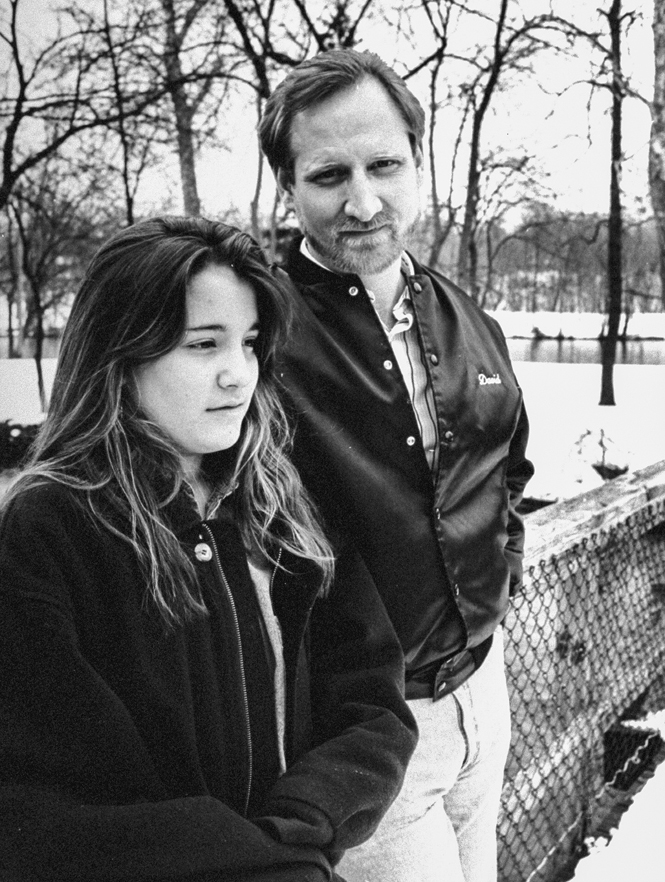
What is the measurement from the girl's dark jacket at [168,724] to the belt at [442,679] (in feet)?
1.05

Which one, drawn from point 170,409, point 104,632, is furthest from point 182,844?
Answer: point 170,409

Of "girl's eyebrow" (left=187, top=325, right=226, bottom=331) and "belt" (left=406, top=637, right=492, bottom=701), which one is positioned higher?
"girl's eyebrow" (left=187, top=325, right=226, bottom=331)

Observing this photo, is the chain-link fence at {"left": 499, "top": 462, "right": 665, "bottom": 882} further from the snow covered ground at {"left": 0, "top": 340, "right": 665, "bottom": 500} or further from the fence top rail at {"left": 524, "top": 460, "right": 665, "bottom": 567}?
the snow covered ground at {"left": 0, "top": 340, "right": 665, "bottom": 500}

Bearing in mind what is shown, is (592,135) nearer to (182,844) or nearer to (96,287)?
(96,287)

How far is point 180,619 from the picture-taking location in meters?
0.90

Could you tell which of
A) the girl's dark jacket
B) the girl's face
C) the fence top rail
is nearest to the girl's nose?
the girl's face

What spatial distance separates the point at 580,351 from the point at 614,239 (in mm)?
831

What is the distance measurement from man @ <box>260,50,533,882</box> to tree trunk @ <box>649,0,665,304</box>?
15.2 feet

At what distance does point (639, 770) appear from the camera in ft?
A: 10.9

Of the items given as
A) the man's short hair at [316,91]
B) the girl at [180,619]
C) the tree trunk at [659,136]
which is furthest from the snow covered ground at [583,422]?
the girl at [180,619]

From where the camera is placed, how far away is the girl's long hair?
91 cm

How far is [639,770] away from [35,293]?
2.80 meters

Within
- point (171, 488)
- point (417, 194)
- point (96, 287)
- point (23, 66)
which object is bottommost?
point (171, 488)

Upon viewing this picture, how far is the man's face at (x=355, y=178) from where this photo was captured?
130 cm
